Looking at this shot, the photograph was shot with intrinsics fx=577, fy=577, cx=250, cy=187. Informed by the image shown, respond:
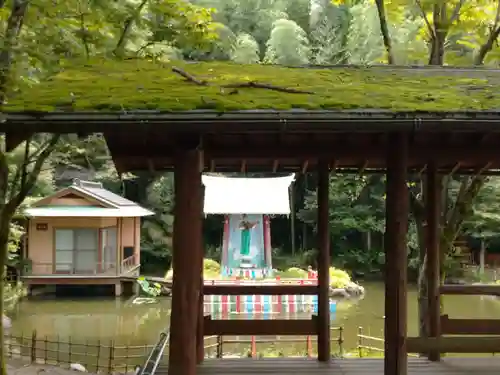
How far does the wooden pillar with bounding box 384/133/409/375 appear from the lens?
4.20 m

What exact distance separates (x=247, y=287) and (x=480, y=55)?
4.77m

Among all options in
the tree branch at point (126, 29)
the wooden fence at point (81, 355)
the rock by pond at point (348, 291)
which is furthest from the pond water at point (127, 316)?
the tree branch at point (126, 29)

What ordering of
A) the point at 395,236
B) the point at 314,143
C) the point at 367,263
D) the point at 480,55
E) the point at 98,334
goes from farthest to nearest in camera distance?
the point at 367,263
the point at 98,334
the point at 480,55
the point at 314,143
the point at 395,236

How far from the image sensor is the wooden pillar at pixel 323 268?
19.9ft

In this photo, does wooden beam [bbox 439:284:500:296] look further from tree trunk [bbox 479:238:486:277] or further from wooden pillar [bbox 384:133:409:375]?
tree trunk [bbox 479:238:486:277]

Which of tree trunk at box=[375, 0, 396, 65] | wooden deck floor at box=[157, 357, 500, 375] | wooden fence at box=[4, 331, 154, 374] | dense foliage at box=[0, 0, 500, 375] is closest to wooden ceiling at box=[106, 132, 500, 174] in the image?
dense foliage at box=[0, 0, 500, 375]

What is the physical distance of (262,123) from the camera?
11.9 feet

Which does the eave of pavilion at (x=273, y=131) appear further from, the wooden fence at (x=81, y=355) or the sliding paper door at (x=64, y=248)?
the sliding paper door at (x=64, y=248)

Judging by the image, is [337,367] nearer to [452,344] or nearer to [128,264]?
[452,344]

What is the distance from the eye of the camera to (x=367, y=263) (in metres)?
28.2

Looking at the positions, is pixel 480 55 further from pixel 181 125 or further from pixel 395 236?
pixel 181 125

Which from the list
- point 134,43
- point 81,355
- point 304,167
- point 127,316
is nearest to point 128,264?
point 127,316

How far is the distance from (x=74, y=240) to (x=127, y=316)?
5.73 metres

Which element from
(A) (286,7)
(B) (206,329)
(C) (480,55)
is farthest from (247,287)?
(A) (286,7)
